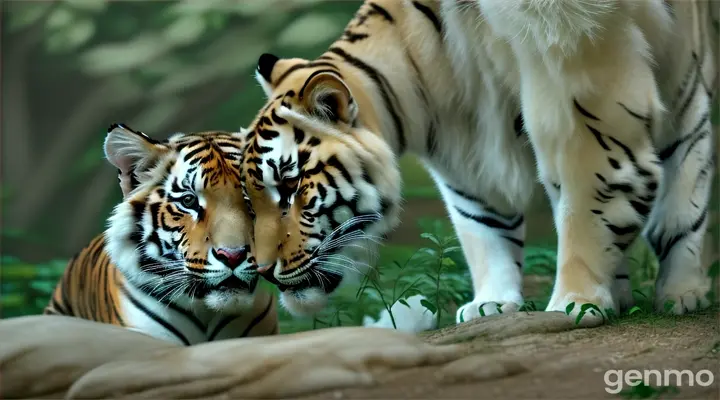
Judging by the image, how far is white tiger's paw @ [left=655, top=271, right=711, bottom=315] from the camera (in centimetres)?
267

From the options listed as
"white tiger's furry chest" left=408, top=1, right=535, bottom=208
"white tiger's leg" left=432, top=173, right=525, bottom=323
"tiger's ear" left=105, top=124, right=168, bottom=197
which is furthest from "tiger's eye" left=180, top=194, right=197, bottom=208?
"white tiger's leg" left=432, top=173, right=525, bottom=323

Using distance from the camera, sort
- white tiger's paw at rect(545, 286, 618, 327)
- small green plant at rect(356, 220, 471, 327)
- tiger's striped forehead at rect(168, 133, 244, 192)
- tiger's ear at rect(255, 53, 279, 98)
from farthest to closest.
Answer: small green plant at rect(356, 220, 471, 327) < tiger's ear at rect(255, 53, 279, 98) < tiger's striped forehead at rect(168, 133, 244, 192) < white tiger's paw at rect(545, 286, 618, 327)

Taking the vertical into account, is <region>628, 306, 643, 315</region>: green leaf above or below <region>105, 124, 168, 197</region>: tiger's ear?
below

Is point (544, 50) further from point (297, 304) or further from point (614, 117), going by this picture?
point (297, 304)

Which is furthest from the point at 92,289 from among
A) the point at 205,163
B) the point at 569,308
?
the point at 569,308

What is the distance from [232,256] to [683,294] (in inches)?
55.8

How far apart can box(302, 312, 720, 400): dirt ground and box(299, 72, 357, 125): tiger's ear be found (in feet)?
2.28

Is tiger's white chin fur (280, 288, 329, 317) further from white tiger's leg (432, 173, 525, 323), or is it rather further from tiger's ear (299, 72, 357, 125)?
white tiger's leg (432, 173, 525, 323)

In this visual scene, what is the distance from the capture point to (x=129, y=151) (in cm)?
263

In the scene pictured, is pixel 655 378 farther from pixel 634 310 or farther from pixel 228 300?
pixel 228 300

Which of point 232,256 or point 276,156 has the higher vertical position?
point 276,156

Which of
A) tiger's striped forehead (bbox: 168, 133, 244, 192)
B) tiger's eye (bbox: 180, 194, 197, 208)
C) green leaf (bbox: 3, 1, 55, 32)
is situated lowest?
tiger's eye (bbox: 180, 194, 197, 208)

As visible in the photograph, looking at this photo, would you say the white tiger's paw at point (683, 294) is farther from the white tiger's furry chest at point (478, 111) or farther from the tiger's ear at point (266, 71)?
the tiger's ear at point (266, 71)

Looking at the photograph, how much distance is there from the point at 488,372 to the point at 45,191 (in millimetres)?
2804
